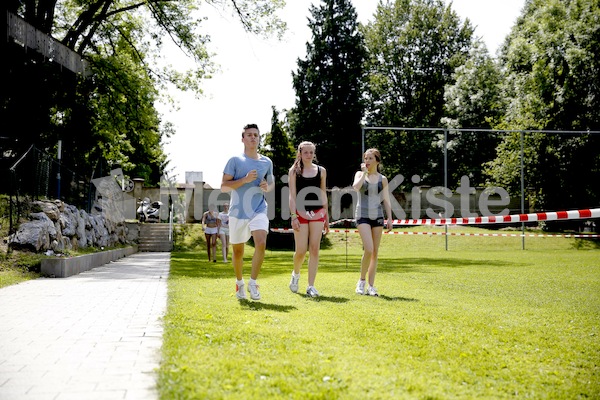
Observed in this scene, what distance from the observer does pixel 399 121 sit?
167 ft

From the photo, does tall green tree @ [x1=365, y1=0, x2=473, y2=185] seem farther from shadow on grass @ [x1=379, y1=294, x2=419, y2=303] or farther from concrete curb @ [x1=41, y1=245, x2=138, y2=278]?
shadow on grass @ [x1=379, y1=294, x2=419, y2=303]

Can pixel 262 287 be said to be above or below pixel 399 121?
below

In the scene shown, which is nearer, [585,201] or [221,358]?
[221,358]

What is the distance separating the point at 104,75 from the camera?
24094mm

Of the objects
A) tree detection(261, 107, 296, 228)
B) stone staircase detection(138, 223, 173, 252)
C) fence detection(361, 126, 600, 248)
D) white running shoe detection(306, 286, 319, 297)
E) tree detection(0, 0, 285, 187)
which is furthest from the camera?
fence detection(361, 126, 600, 248)

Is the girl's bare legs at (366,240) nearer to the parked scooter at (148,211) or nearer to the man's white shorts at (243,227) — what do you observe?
the man's white shorts at (243,227)

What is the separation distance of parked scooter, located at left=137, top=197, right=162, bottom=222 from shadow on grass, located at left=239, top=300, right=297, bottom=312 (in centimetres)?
3020

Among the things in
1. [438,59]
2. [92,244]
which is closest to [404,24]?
[438,59]

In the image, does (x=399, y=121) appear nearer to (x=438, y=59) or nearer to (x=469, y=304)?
(x=438, y=59)

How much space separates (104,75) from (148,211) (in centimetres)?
1541

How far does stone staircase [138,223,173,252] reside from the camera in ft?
101

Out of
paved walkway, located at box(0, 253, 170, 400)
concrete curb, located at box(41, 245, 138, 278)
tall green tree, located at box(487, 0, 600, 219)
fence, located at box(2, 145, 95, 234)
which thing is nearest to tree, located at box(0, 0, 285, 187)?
Result: fence, located at box(2, 145, 95, 234)

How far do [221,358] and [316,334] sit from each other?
1194 mm

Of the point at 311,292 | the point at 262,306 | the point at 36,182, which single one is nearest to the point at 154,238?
the point at 36,182
